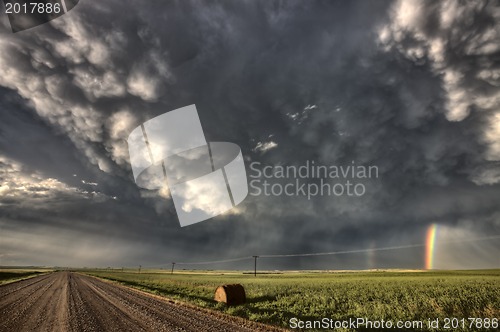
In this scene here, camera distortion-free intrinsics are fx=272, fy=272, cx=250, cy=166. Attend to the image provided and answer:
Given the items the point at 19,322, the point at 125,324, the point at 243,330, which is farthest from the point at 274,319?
the point at 19,322

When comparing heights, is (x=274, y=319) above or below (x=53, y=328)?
below

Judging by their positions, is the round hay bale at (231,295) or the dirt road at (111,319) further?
Answer: the round hay bale at (231,295)

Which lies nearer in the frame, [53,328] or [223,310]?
[53,328]

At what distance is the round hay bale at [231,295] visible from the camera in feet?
64.6

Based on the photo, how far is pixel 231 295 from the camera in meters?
19.9

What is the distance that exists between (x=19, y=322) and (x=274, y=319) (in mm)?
13080

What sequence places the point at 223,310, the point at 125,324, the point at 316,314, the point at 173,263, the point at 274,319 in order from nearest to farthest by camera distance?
the point at 125,324 < the point at 274,319 < the point at 316,314 < the point at 223,310 < the point at 173,263

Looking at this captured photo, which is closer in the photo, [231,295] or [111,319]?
[111,319]

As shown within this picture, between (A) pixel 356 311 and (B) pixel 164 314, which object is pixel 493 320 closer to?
(A) pixel 356 311

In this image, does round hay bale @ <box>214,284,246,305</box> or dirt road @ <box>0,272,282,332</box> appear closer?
dirt road @ <box>0,272,282,332</box>

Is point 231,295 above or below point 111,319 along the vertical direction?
below

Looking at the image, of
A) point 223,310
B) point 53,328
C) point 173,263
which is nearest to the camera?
point 53,328

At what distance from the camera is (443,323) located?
41.7ft

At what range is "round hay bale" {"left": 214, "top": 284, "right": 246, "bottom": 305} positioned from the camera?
1970cm
